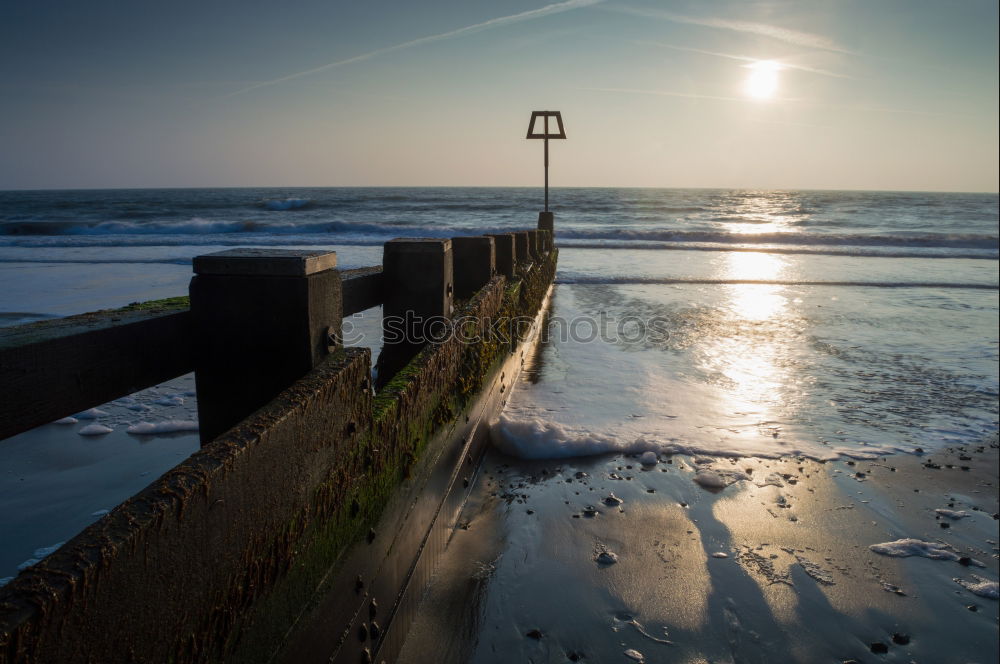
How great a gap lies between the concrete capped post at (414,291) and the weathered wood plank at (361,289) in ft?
0.26

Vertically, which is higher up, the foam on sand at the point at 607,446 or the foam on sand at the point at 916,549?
the foam on sand at the point at 607,446

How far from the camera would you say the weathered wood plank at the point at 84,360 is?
1401 millimetres

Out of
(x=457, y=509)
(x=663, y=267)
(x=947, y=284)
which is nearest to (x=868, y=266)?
(x=947, y=284)

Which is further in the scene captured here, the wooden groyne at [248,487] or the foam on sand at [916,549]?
the foam on sand at [916,549]

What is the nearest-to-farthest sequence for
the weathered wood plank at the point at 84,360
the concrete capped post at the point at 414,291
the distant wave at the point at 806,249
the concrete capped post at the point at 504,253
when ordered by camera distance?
1. the weathered wood plank at the point at 84,360
2. the concrete capped post at the point at 414,291
3. the concrete capped post at the point at 504,253
4. the distant wave at the point at 806,249

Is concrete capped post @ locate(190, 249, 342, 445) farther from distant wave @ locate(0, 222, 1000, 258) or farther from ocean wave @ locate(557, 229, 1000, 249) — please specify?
ocean wave @ locate(557, 229, 1000, 249)

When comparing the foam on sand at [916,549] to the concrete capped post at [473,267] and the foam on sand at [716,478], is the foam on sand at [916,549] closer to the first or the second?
the foam on sand at [716,478]

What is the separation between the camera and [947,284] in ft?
52.7

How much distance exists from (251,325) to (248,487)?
24.8 inches

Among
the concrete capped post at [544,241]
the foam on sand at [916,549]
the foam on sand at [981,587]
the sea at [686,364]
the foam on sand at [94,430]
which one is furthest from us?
the concrete capped post at [544,241]

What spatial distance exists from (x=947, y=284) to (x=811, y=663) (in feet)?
54.6

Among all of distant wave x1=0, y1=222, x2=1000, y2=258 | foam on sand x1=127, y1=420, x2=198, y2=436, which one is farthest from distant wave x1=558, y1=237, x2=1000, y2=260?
foam on sand x1=127, y1=420, x2=198, y2=436

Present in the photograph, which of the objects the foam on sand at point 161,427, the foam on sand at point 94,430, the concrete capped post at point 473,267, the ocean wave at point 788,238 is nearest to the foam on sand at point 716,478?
the concrete capped post at point 473,267

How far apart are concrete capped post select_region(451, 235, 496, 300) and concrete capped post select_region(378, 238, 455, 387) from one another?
55.8 inches
